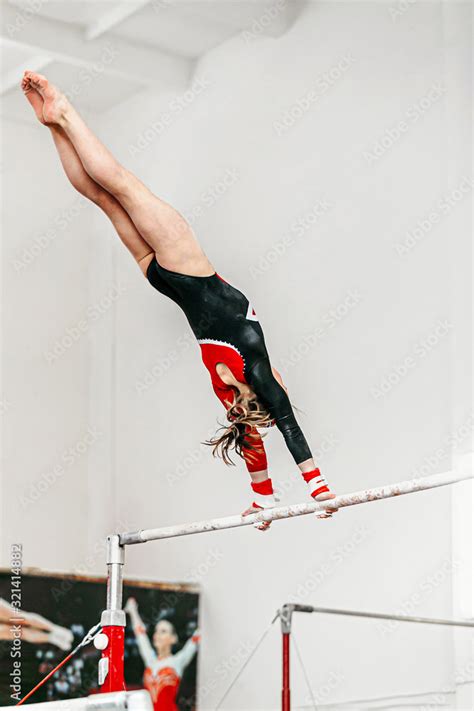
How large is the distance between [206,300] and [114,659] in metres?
1.50

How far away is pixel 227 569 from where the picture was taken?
8.08 metres

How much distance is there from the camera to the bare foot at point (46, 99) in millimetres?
4348

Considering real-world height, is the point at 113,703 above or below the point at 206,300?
below

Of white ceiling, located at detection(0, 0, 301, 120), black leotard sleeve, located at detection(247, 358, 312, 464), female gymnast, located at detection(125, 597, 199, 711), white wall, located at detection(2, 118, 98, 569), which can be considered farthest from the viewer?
white wall, located at detection(2, 118, 98, 569)

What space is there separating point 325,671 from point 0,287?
4.34 metres

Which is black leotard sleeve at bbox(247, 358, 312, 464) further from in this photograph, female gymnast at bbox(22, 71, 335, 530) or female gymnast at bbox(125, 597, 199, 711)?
female gymnast at bbox(125, 597, 199, 711)

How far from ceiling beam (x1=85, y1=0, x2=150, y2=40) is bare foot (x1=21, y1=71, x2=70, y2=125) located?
166 inches

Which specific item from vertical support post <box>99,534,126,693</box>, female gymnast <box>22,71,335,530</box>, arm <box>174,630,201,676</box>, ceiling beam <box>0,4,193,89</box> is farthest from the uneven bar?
ceiling beam <box>0,4,193,89</box>

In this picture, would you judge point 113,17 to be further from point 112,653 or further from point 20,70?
point 112,653

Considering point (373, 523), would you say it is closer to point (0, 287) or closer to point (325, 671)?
point (325, 671)

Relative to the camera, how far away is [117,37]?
29.1 feet

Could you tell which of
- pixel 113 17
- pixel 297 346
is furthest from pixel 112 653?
pixel 113 17

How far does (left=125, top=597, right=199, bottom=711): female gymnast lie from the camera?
7715 mm

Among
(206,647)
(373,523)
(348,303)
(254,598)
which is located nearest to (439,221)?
(348,303)
